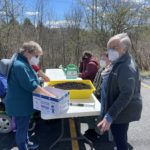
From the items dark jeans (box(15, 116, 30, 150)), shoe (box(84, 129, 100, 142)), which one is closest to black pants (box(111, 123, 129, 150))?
dark jeans (box(15, 116, 30, 150))

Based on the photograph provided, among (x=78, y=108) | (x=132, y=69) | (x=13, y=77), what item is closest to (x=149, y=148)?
(x=78, y=108)

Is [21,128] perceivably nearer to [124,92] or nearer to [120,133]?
[120,133]

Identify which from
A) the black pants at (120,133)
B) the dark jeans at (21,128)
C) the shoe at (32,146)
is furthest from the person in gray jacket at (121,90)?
the shoe at (32,146)

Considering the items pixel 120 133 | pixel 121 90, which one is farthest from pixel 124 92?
pixel 120 133

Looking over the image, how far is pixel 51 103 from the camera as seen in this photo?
3.77 meters

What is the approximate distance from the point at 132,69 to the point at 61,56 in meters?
12.0

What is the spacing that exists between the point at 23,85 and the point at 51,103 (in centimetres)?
45

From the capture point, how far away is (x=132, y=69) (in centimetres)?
336

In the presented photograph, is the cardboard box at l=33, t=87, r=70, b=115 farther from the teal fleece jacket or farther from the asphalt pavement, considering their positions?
the asphalt pavement

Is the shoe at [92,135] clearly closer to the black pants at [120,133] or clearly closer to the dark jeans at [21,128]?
the dark jeans at [21,128]

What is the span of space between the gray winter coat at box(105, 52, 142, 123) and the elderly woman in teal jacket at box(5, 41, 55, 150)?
0.88 m

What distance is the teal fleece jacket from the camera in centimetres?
391

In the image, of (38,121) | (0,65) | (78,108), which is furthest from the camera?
(38,121)

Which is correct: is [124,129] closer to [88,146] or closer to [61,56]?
[88,146]
